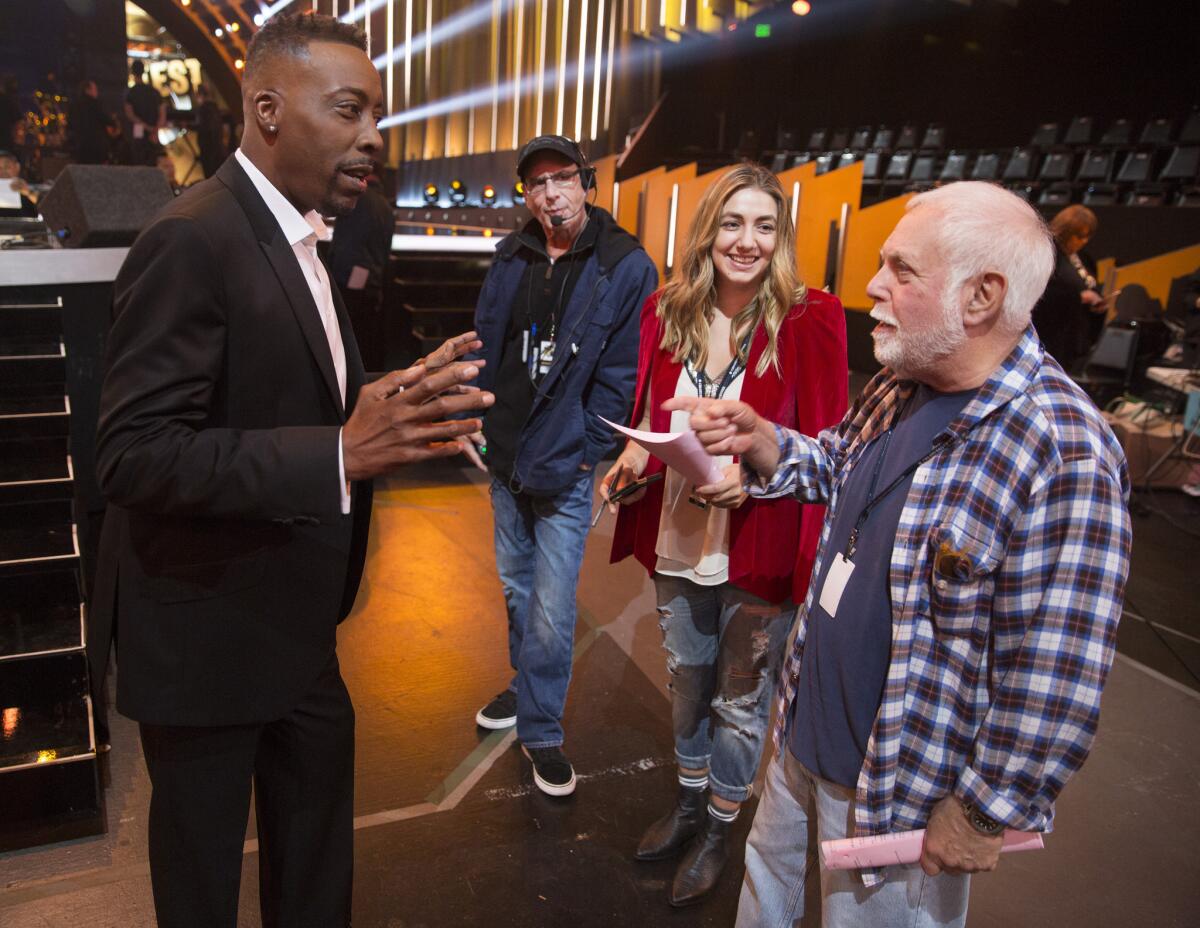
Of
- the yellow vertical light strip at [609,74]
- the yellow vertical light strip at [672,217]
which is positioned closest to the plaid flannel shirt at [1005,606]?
the yellow vertical light strip at [672,217]

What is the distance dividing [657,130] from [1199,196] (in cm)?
753

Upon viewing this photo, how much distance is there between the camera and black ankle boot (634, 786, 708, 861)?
233 centimetres

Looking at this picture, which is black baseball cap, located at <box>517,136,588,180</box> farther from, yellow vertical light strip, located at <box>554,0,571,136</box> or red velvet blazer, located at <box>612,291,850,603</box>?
yellow vertical light strip, located at <box>554,0,571,136</box>

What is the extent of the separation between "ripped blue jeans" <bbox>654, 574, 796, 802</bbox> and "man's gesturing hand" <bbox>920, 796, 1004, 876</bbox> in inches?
32.6

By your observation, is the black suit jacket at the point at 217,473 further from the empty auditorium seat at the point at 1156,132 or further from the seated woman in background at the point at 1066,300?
the empty auditorium seat at the point at 1156,132

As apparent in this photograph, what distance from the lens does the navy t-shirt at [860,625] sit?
133cm

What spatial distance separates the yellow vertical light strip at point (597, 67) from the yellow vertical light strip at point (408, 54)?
2.37m

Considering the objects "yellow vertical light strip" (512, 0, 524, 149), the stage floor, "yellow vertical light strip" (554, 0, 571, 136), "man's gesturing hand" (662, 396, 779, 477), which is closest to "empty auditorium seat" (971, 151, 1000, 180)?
"yellow vertical light strip" (554, 0, 571, 136)

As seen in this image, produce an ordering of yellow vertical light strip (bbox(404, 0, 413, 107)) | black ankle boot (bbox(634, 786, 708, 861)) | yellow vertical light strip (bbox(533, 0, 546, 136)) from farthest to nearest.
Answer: yellow vertical light strip (bbox(533, 0, 546, 136)) < yellow vertical light strip (bbox(404, 0, 413, 107)) < black ankle boot (bbox(634, 786, 708, 861))

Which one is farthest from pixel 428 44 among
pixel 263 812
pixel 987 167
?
pixel 263 812

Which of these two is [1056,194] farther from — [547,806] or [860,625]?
[860,625]

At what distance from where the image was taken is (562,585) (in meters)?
2.51

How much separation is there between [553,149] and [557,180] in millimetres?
83

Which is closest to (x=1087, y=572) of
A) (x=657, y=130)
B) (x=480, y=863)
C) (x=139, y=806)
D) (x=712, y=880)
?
(x=712, y=880)
